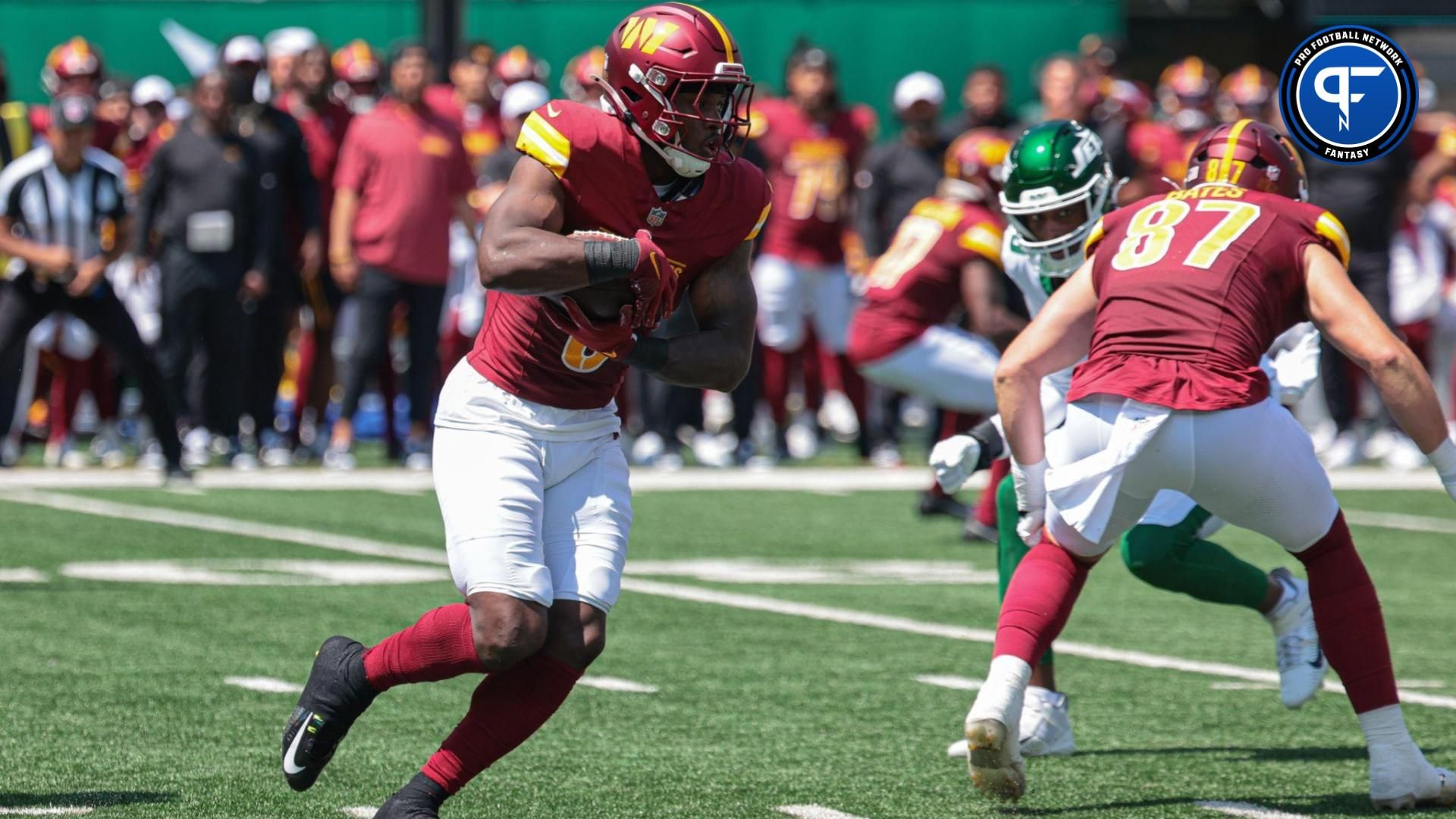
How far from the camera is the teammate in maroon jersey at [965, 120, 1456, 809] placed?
4.82 m

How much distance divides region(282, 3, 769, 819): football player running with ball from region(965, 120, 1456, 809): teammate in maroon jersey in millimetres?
777

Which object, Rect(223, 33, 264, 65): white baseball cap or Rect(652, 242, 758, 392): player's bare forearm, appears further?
Rect(223, 33, 264, 65): white baseball cap

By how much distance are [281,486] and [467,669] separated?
7.83 m

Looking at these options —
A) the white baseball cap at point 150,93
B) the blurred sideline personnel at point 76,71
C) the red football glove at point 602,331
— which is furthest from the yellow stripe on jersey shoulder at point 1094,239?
the white baseball cap at point 150,93

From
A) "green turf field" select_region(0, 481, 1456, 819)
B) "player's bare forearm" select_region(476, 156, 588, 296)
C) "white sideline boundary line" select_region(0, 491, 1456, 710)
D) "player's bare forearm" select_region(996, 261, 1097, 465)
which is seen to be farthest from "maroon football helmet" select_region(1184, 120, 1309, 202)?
"white sideline boundary line" select_region(0, 491, 1456, 710)

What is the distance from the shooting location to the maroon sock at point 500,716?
4.50 meters

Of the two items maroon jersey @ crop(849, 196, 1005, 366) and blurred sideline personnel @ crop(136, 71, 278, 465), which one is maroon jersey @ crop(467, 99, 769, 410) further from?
blurred sideline personnel @ crop(136, 71, 278, 465)

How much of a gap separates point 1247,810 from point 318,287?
9.50m

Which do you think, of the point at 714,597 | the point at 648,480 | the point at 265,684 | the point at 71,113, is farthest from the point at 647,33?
the point at 648,480

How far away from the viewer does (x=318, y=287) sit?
1369 cm

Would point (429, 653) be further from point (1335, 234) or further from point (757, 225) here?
point (1335, 234)

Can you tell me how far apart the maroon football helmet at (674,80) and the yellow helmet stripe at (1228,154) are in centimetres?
124

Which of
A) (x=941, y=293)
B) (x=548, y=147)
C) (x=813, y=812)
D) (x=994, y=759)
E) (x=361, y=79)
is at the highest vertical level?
(x=548, y=147)

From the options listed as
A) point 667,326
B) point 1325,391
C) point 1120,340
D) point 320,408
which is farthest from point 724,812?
point 1325,391
